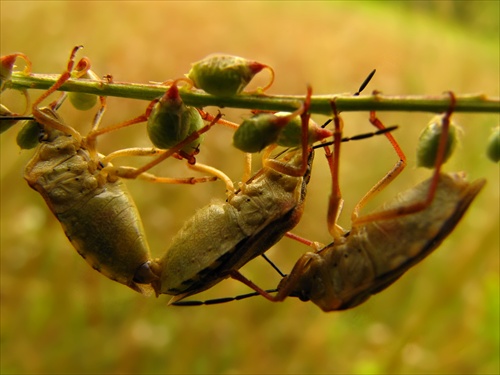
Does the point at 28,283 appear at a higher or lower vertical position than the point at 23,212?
lower

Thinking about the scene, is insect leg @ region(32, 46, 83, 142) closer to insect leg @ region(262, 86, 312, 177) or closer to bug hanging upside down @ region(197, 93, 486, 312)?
insect leg @ region(262, 86, 312, 177)

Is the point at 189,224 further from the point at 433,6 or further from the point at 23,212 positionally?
the point at 433,6

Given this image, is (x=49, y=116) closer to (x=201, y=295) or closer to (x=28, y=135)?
(x=28, y=135)

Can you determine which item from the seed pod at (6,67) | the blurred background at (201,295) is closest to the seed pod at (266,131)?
the seed pod at (6,67)

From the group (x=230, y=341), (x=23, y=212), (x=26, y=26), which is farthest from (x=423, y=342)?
(x=26, y=26)

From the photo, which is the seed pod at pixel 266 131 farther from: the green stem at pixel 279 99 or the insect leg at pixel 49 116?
the insect leg at pixel 49 116

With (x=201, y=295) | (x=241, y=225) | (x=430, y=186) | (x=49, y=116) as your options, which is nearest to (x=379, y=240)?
(x=430, y=186)

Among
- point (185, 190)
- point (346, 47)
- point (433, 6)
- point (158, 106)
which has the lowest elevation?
point (185, 190)
